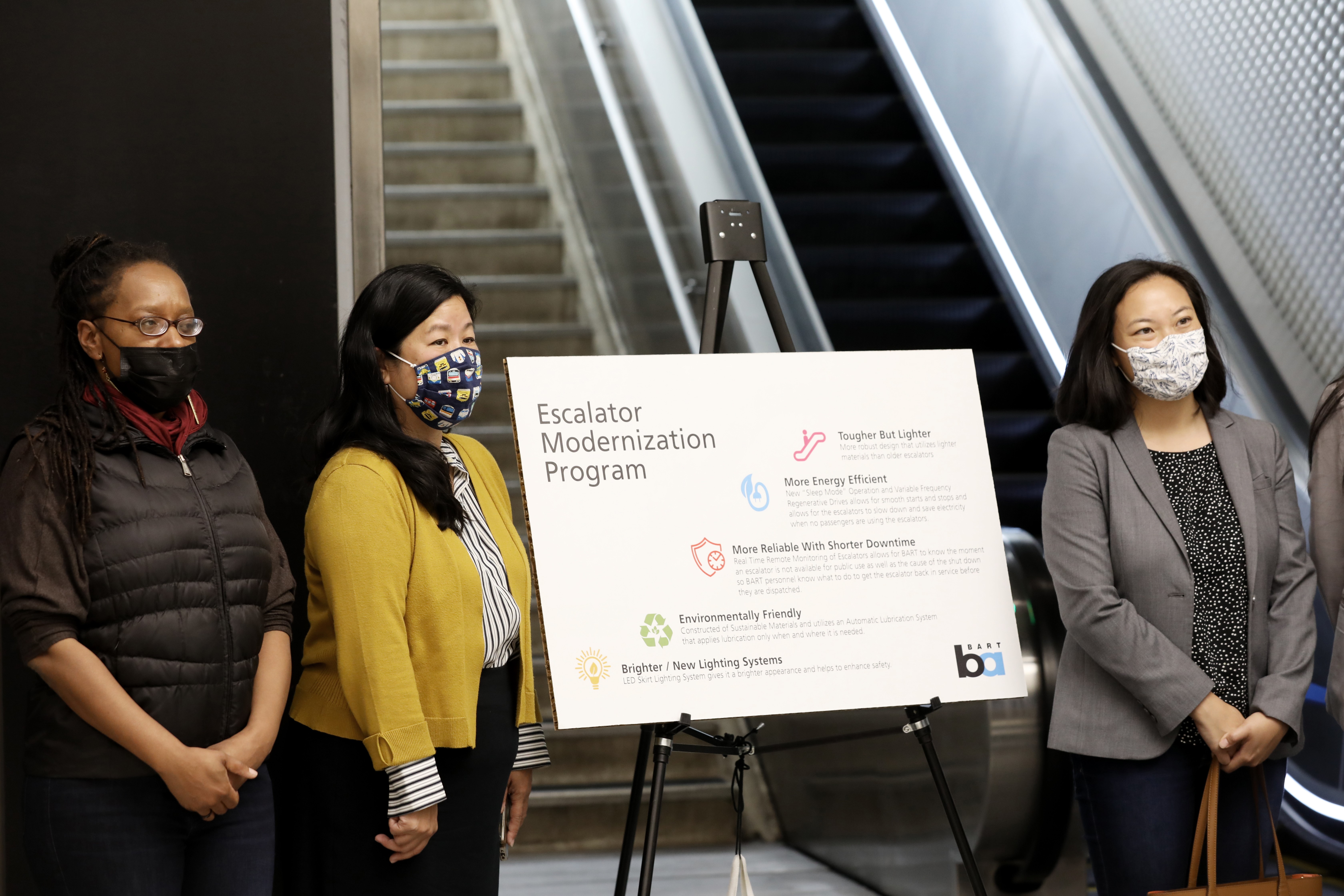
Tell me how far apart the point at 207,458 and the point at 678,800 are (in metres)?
2.66

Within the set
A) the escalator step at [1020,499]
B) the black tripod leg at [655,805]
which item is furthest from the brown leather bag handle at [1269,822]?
the escalator step at [1020,499]

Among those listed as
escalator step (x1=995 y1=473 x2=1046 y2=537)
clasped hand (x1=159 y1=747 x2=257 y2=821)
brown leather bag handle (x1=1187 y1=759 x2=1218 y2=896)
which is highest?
escalator step (x1=995 y1=473 x2=1046 y2=537)

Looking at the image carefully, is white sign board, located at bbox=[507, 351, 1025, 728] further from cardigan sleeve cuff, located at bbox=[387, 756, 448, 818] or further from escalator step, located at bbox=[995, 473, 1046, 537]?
escalator step, located at bbox=[995, 473, 1046, 537]

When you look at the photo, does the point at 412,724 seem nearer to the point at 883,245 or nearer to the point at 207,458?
the point at 207,458

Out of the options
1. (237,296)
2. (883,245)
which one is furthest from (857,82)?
(237,296)

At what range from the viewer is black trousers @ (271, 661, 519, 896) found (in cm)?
209

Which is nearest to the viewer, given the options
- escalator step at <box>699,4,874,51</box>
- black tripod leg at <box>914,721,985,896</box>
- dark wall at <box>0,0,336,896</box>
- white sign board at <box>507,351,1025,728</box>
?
white sign board at <box>507,351,1025,728</box>

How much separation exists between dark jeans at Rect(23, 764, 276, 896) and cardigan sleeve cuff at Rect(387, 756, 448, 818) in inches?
10.9

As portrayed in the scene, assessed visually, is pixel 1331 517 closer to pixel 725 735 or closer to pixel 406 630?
pixel 725 735

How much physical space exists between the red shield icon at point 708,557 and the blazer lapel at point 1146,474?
76 cm

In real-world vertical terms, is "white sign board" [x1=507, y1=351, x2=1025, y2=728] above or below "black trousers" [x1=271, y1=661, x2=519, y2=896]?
above

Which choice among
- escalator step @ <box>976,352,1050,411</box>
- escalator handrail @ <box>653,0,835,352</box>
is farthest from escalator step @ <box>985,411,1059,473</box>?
escalator handrail @ <box>653,0,835,352</box>

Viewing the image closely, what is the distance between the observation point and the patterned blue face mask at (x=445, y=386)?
86.1 inches

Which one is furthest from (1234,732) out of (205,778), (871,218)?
(871,218)
